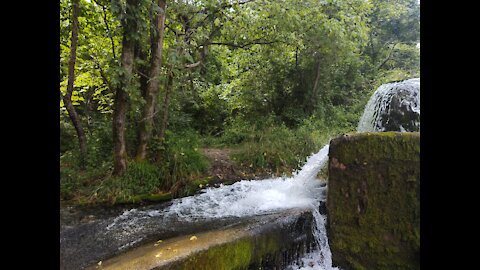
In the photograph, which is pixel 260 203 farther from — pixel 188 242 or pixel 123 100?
pixel 123 100

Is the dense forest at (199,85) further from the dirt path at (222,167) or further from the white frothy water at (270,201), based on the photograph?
the white frothy water at (270,201)

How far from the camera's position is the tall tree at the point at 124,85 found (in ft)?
13.4

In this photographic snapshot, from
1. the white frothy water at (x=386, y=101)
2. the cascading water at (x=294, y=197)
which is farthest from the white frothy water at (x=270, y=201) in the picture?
the white frothy water at (x=386, y=101)

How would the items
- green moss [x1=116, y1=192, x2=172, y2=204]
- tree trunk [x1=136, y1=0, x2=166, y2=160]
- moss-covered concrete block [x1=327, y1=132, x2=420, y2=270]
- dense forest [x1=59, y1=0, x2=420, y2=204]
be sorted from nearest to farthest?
moss-covered concrete block [x1=327, y1=132, x2=420, y2=270] < green moss [x1=116, y1=192, x2=172, y2=204] < dense forest [x1=59, y1=0, x2=420, y2=204] < tree trunk [x1=136, y1=0, x2=166, y2=160]

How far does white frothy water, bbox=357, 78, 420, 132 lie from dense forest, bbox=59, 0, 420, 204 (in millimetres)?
765

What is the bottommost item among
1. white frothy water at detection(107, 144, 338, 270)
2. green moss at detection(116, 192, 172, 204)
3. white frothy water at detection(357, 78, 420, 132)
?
green moss at detection(116, 192, 172, 204)

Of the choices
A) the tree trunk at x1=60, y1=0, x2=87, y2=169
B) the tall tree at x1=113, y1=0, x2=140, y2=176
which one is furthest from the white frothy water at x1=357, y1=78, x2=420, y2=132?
the tree trunk at x1=60, y1=0, x2=87, y2=169

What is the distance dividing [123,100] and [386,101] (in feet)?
14.2

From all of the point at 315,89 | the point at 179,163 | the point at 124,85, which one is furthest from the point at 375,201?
the point at 315,89

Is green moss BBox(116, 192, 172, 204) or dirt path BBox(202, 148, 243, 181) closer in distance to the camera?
green moss BBox(116, 192, 172, 204)

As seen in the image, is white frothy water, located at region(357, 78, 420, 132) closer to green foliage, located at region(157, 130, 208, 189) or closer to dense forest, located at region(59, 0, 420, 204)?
dense forest, located at region(59, 0, 420, 204)

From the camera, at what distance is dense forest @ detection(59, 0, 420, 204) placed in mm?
4687

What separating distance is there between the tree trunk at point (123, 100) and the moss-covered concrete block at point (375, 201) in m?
3.16
